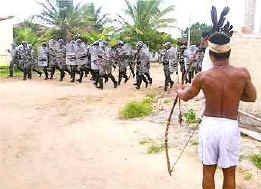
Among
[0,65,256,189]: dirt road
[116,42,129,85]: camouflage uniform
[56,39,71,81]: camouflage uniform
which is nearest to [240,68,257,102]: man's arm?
[0,65,256,189]: dirt road

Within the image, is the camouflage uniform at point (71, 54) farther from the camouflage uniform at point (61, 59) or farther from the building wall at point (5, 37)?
the building wall at point (5, 37)

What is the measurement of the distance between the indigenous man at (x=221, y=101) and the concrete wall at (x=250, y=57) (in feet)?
12.6

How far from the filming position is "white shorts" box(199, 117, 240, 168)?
370cm

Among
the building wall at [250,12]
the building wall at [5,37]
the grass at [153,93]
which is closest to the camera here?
the building wall at [250,12]

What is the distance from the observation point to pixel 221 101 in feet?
12.2

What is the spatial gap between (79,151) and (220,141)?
3.19 m

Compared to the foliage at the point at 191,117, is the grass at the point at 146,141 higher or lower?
lower

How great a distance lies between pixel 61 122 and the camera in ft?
28.3

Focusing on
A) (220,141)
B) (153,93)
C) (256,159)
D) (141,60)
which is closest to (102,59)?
(141,60)

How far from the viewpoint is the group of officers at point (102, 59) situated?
13945 mm

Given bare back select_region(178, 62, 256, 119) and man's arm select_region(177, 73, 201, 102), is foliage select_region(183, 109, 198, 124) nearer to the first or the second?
man's arm select_region(177, 73, 201, 102)

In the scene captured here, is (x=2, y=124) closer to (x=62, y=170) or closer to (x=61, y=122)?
(x=61, y=122)

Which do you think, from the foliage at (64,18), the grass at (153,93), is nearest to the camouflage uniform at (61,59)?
the grass at (153,93)

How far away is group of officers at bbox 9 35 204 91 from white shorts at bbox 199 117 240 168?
32.7 ft
